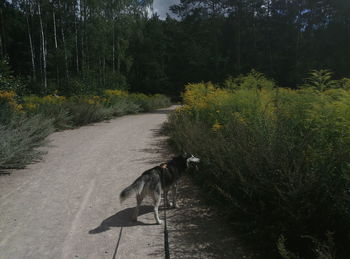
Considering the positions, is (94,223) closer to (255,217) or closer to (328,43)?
(255,217)

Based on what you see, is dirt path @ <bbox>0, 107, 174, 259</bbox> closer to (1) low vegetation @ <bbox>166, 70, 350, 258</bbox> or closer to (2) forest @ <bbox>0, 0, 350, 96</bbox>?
(1) low vegetation @ <bbox>166, 70, 350, 258</bbox>

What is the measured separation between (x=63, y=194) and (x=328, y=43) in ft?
109

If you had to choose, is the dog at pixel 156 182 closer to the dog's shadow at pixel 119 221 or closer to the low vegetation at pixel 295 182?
the dog's shadow at pixel 119 221

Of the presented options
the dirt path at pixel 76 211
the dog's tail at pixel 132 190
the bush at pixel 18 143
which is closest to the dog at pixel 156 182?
the dog's tail at pixel 132 190

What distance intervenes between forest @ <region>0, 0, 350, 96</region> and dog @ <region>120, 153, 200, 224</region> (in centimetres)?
2121

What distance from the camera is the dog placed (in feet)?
11.6

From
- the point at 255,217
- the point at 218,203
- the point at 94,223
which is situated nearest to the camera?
the point at 255,217

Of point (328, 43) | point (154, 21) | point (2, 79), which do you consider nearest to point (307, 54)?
point (328, 43)

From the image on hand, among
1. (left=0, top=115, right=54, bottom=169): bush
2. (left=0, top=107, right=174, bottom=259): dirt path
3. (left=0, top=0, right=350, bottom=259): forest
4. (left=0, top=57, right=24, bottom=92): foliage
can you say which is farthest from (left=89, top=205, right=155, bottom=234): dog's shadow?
(left=0, top=57, right=24, bottom=92): foliage

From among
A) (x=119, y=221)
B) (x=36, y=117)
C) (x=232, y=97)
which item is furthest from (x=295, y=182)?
(x=36, y=117)

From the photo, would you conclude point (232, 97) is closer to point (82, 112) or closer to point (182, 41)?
point (82, 112)

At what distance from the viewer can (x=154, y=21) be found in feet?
139

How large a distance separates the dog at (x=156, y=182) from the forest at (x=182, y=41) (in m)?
21.2

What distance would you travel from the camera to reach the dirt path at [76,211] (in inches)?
119
